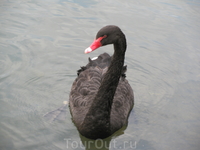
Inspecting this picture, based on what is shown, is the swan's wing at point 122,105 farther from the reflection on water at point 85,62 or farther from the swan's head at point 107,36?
the swan's head at point 107,36

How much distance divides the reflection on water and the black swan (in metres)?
0.21

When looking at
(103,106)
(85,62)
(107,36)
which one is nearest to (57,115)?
(103,106)

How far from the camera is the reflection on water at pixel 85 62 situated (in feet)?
15.4

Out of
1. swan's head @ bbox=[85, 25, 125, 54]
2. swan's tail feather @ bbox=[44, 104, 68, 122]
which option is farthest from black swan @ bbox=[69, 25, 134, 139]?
swan's tail feather @ bbox=[44, 104, 68, 122]

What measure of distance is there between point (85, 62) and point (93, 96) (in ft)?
6.50

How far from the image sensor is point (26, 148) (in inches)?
166

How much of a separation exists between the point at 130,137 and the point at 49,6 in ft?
18.3

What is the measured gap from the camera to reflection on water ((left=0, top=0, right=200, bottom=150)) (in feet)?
15.4

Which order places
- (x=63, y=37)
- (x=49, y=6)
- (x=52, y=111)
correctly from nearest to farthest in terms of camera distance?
(x=52, y=111), (x=63, y=37), (x=49, y=6)

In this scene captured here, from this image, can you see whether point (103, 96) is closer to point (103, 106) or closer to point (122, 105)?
point (103, 106)

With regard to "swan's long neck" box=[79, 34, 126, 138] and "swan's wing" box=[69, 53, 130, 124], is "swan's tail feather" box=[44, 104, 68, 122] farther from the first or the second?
"swan's long neck" box=[79, 34, 126, 138]

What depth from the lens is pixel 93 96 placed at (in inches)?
193

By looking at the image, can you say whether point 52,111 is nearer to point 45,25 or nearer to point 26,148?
point 26,148

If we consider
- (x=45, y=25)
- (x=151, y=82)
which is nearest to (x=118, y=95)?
(x=151, y=82)
